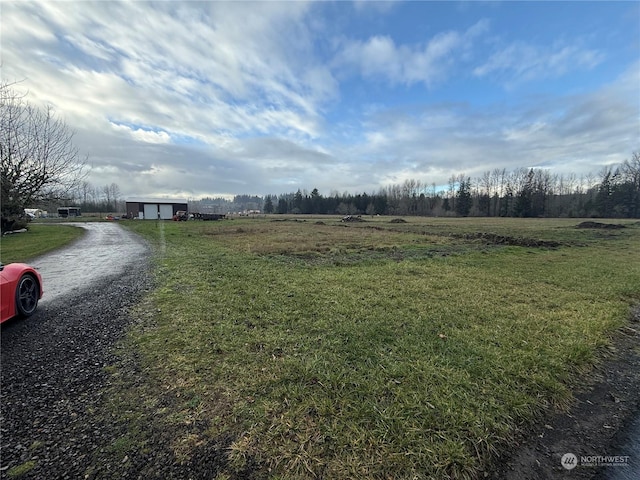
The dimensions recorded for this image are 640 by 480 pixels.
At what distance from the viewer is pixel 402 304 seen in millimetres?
5773

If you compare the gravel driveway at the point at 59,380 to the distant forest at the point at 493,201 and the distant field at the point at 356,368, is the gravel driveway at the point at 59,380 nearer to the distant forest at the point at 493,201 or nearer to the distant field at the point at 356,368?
the distant field at the point at 356,368

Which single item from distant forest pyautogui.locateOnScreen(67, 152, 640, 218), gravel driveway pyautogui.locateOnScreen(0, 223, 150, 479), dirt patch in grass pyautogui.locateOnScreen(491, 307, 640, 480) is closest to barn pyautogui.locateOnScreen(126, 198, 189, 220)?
distant forest pyautogui.locateOnScreen(67, 152, 640, 218)

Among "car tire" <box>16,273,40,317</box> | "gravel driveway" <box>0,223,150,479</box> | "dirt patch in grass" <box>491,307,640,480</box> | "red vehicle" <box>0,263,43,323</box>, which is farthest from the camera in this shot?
"car tire" <box>16,273,40,317</box>

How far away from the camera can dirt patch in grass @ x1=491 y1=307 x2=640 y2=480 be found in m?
2.25

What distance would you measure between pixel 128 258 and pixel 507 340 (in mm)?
12346

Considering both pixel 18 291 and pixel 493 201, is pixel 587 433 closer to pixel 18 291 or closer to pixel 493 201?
pixel 18 291

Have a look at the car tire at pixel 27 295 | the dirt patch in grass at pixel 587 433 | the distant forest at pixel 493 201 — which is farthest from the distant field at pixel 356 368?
the distant forest at pixel 493 201

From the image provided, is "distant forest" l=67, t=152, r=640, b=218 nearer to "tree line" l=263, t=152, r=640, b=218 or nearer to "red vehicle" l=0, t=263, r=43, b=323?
"tree line" l=263, t=152, r=640, b=218

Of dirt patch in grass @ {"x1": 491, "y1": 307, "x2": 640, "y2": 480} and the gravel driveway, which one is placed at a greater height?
the gravel driveway

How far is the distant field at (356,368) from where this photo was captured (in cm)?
227

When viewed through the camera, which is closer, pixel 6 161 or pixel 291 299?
pixel 291 299

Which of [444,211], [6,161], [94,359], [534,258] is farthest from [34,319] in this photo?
[444,211]

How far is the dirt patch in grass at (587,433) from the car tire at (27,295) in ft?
22.0

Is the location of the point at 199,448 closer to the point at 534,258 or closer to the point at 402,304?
the point at 402,304
